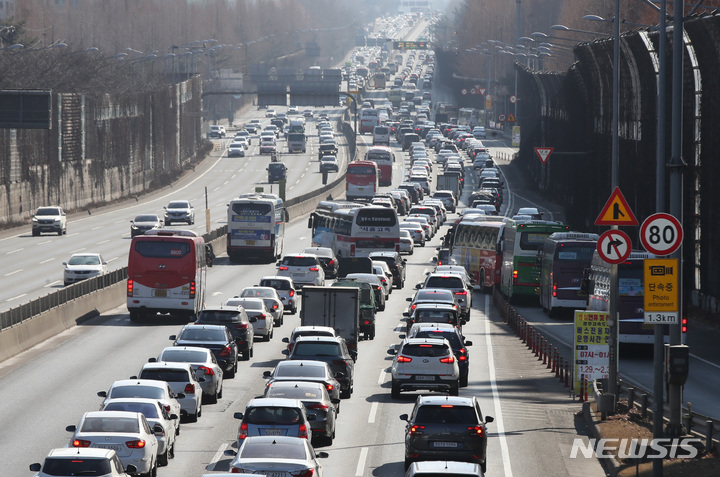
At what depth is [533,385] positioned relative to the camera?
113ft

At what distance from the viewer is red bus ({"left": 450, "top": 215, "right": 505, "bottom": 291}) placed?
60.1 metres

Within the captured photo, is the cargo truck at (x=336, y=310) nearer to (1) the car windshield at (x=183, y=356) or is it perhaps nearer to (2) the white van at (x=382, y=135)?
(1) the car windshield at (x=183, y=356)

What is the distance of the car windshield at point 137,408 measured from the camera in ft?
75.3

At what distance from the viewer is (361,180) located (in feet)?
349

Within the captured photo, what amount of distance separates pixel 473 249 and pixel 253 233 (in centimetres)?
1088

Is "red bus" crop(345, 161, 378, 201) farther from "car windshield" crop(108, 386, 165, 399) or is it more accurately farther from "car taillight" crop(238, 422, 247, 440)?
"car taillight" crop(238, 422, 247, 440)

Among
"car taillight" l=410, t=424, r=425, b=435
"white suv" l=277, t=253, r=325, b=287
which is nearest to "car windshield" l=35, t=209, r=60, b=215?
"white suv" l=277, t=253, r=325, b=287

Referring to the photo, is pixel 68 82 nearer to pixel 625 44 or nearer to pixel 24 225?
pixel 24 225

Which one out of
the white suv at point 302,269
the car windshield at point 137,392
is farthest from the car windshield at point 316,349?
the white suv at point 302,269

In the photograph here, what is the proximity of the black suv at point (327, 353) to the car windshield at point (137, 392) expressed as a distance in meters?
6.64

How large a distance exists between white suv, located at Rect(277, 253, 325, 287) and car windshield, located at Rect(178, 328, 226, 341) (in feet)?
70.0

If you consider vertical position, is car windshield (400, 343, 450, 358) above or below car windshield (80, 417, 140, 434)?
below

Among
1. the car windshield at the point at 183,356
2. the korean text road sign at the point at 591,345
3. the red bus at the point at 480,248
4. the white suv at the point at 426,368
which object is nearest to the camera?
the car windshield at the point at 183,356

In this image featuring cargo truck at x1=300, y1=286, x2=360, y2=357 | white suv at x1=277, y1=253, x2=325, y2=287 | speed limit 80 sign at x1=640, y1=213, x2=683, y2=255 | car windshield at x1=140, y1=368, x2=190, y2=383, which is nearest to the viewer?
speed limit 80 sign at x1=640, y1=213, x2=683, y2=255
